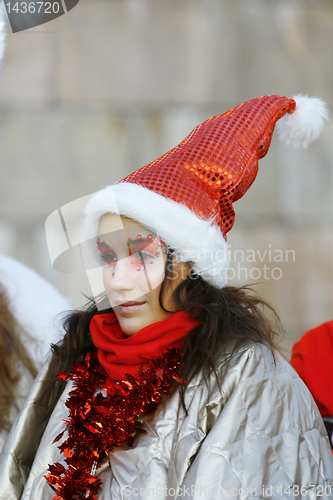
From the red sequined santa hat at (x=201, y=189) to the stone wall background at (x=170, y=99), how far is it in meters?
1.08

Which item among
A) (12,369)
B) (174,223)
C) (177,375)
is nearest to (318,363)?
(177,375)

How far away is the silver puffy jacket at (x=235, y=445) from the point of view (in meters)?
0.88

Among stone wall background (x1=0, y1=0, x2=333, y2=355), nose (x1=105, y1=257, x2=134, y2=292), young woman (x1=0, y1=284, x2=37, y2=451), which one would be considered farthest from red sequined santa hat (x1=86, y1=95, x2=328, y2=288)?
stone wall background (x1=0, y1=0, x2=333, y2=355)

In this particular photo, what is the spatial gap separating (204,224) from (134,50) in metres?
1.53

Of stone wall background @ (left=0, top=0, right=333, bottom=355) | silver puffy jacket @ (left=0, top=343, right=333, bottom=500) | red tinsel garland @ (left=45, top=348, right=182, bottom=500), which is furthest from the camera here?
stone wall background @ (left=0, top=0, right=333, bottom=355)

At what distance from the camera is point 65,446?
3.56ft

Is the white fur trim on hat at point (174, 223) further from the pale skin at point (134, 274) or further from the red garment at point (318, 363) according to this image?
the red garment at point (318, 363)

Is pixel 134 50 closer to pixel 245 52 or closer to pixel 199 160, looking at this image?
pixel 245 52

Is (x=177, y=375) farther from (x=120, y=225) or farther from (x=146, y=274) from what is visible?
(x=120, y=225)

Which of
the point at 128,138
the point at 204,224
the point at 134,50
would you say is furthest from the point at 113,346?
the point at 134,50

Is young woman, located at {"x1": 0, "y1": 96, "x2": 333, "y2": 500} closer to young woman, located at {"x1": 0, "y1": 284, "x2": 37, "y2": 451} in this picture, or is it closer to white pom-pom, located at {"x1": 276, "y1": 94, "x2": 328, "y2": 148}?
white pom-pom, located at {"x1": 276, "y1": 94, "x2": 328, "y2": 148}

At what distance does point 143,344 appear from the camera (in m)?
1.07

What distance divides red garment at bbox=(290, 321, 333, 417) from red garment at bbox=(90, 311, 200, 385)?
1.67 ft

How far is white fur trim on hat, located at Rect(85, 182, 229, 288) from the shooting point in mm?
1085
